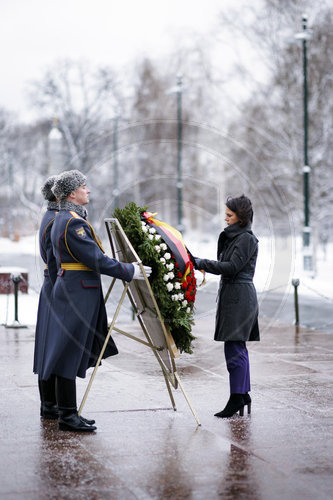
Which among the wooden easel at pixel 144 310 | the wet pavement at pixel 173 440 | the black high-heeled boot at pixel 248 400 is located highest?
the wooden easel at pixel 144 310

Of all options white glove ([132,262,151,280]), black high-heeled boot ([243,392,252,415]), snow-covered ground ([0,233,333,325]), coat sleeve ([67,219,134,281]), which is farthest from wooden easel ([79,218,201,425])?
snow-covered ground ([0,233,333,325])

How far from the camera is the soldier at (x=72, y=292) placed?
574cm

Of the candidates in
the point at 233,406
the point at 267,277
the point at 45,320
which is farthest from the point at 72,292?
the point at 267,277

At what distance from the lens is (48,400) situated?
20.5ft

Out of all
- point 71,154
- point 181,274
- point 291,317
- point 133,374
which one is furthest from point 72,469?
point 71,154

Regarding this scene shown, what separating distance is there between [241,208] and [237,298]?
0.71m

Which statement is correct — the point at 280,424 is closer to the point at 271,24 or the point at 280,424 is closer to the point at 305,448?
the point at 305,448

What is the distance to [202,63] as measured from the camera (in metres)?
31.0

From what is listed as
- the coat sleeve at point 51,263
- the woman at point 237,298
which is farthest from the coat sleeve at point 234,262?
the coat sleeve at point 51,263

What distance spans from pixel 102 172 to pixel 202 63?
15.2 meters

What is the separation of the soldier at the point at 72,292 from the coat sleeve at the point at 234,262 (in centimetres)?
55

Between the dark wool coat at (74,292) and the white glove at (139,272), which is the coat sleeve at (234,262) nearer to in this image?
the white glove at (139,272)

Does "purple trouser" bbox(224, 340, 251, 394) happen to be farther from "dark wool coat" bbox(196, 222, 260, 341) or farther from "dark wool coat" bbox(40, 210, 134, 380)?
"dark wool coat" bbox(40, 210, 134, 380)

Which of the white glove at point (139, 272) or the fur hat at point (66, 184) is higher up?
the fur hat at point (66, 184)
